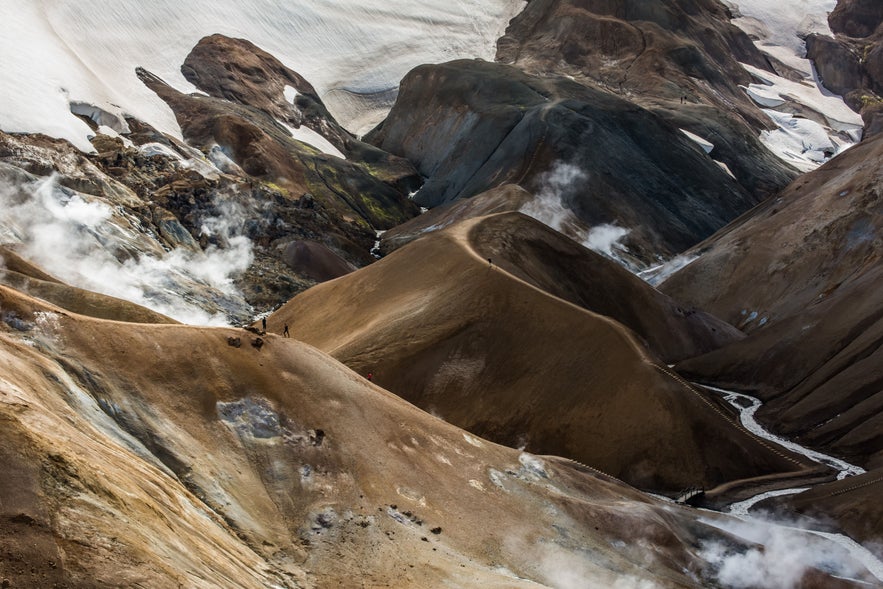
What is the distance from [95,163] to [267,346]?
68.9 meters

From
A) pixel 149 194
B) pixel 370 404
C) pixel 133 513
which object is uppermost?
pixel 133 513

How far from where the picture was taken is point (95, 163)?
109688mm

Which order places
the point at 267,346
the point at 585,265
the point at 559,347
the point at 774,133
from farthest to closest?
the point at 774,133, the point at 585,265, the point at 559,347, the point at 267,346

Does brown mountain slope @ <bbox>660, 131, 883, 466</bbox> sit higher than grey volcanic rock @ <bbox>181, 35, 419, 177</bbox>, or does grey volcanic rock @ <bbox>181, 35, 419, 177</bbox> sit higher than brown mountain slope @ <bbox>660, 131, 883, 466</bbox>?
brown mountain slope @ <bbox>660, 131, 883, 466</bbox>

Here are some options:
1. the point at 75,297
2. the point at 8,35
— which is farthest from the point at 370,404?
the point at 8,35

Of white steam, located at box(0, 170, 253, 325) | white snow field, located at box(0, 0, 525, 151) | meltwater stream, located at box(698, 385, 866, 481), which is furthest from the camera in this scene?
white snow field, located at box(0, 0, 525, 151)

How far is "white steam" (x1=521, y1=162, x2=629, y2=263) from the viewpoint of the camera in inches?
5177

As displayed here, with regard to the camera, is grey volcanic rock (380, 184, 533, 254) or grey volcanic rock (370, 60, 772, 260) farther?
grey volcanic rock (370, 60, 772, 260)

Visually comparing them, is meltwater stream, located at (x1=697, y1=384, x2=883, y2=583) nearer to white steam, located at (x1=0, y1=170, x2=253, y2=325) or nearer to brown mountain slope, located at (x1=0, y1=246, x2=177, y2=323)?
brown mountain slope, located at (x1=0, y1=246, x2=177, y2=323)

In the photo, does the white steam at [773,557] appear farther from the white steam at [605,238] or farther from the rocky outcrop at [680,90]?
the rocky outcrop at [680,90]

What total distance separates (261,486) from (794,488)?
39641mm

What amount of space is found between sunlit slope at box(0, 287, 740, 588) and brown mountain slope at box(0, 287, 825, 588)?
8 cm

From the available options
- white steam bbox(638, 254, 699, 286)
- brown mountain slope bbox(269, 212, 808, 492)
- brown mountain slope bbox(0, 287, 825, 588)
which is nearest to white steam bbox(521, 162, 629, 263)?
white steam bbox(638, 254, 699, 286)

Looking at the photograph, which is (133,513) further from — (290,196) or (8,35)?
(8,35)
